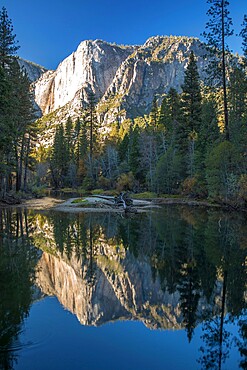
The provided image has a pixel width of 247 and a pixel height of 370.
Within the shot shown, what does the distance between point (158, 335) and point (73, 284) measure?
276 cm

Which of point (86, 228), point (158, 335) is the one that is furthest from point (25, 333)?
point (86, 228)

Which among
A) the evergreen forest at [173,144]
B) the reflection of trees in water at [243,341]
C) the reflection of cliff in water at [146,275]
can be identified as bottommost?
the reflection of trees in water at [243,341]

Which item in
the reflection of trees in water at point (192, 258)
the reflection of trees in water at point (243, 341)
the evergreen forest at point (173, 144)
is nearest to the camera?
the reflection of trees in water at point (243, 341)

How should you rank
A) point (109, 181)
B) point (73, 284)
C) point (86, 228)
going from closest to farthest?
point (73, 284) → point (86, 228) → point (109, 181)

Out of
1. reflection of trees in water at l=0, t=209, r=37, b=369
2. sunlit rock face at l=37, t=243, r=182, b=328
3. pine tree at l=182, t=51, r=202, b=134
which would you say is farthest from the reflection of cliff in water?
pine tree at l=182, t=51, r=202, b=134

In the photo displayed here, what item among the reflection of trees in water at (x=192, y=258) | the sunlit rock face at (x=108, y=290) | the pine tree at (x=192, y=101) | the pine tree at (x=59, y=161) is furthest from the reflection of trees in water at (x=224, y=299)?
the pine tree at (x=59, y=161)

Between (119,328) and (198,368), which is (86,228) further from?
(198,368)

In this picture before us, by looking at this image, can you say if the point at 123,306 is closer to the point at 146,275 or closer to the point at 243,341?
the point at 146,275

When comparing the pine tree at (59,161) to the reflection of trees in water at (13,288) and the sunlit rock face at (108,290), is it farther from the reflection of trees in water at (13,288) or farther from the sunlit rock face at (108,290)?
the sunlit rock face at (108,290)

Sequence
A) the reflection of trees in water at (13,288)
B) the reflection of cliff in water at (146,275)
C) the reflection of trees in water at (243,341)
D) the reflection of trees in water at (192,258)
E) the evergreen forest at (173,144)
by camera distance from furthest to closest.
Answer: the evergreen forest at (173,144)
the reflection of cliff in water at (146,275)
the reflection of trees in water at (192,258)
the reflection of trees in water at (13,288)
the reflection of trees in water at (243,341)

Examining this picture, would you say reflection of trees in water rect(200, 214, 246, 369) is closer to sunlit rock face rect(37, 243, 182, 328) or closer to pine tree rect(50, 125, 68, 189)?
sunlit rock face rect(37, 243, 182, 328)

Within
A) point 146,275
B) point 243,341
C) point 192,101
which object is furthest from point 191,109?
point 243,341

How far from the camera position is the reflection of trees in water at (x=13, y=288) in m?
4.48

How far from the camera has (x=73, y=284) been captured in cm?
722
